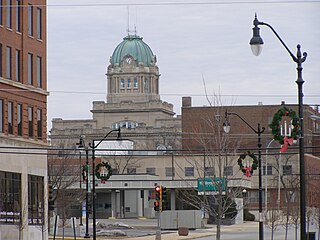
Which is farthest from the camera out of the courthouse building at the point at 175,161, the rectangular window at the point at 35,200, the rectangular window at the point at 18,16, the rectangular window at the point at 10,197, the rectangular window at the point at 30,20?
the courthouse building at the point at 175,161

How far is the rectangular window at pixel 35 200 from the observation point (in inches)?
2340

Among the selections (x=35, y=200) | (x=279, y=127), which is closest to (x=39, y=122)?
(x=35, y=200)

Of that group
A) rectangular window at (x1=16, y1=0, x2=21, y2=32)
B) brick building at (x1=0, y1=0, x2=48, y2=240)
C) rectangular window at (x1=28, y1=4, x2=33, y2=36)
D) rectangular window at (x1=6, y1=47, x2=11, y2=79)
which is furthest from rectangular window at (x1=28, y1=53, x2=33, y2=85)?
rectangular window at (x1=6, y1=47, x2=11, y2=79)

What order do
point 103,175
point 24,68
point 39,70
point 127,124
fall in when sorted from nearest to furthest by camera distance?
point 103,175, point 24,68, point 39,70, point 127,124

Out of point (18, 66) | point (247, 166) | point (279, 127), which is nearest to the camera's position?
point (279, 127)

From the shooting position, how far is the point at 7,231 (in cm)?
5566

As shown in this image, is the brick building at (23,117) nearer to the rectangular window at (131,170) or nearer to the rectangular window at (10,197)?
the rectangular window at (10,197)

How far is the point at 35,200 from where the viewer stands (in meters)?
60.6

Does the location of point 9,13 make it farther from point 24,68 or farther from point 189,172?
point 189,172

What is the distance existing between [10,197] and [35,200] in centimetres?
391

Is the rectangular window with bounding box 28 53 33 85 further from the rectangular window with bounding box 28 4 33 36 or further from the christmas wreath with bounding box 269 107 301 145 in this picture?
the christmas wreath with bounding box 269 107 301 145

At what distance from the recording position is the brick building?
184 ft

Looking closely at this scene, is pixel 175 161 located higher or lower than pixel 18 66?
lower

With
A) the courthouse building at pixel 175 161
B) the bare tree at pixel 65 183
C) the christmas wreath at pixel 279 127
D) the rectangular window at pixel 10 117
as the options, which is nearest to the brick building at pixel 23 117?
the rectangular window at pixel 10 117
